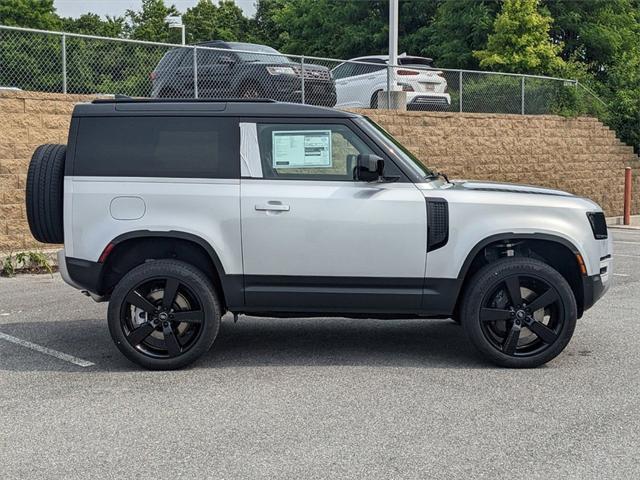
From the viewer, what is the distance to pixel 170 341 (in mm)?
5918

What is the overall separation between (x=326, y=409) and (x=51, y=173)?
2.66 m

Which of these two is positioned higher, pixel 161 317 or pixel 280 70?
pixel 280 70

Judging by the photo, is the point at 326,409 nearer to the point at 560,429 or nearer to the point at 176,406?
the point at 176,406

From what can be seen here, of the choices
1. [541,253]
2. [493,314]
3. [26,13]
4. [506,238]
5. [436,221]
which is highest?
[26,13]

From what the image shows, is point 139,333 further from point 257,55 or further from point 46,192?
point 257,55

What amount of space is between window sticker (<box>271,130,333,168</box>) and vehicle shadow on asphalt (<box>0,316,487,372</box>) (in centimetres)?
149

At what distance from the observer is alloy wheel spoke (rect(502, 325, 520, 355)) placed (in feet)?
19.5

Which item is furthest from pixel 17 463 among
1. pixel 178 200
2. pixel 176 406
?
pixel 178 200

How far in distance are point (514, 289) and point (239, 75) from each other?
935cm

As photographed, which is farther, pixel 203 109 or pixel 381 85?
pixel 381 85

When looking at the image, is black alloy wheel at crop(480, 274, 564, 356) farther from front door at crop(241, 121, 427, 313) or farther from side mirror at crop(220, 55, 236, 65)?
side mirror at crop(220, 55, 236, 65)

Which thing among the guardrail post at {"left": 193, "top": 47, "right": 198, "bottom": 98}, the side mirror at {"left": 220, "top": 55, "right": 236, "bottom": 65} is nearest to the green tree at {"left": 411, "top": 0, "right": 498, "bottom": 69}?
the side mirror at {"left": 220, "top": 55, "right": 236, "bottom": 65}

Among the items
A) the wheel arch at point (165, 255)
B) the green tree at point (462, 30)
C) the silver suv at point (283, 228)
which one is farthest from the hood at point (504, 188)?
the green tree at point (462, 30)

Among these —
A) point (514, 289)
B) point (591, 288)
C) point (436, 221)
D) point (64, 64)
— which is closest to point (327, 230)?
point (436, 221)
